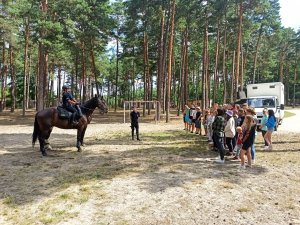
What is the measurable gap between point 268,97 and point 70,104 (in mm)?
16029

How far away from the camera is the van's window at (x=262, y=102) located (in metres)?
22.8

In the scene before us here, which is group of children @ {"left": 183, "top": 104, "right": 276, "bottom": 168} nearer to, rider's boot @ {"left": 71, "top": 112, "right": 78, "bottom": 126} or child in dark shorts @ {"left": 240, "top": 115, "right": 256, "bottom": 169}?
child in dark shorts @ {"left": 240, "top": 115, "right": 256, "bottom": 169}

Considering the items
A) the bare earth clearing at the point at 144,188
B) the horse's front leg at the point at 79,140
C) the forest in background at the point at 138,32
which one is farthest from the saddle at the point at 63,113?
the forest in background at the point at 138,32

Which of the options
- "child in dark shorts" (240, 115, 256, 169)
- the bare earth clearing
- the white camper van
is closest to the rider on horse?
the bare earth clearing

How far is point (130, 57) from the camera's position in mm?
41281

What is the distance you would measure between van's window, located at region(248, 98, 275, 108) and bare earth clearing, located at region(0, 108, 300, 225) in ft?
34.4

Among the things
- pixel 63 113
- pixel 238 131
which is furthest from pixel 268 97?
pixel 63 113

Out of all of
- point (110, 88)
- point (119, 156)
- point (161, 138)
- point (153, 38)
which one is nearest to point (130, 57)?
point (153, 38)

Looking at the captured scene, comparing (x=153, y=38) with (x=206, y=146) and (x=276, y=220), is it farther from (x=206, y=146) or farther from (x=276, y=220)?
(x=276, y=220)

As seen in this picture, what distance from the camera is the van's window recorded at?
2278 centimetres

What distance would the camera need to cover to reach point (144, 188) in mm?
7961

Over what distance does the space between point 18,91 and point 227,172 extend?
60.5 meters

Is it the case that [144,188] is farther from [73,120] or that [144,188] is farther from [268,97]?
[268,97]

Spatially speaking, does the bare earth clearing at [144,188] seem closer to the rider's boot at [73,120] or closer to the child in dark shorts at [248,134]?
the child in dark shorts at [248,134]
